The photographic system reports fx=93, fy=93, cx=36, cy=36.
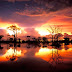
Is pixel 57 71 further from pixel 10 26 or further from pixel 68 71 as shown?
pixel 10 26

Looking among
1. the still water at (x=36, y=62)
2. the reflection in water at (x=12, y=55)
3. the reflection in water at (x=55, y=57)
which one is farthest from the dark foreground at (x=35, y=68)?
the reflection in water at (x=12, y=55)

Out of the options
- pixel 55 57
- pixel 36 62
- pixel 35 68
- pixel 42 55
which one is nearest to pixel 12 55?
pixel 42 55

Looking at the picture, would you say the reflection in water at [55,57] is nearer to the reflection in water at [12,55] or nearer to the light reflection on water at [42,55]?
the light reflection on water at [42,55]

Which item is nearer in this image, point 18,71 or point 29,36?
point 18,71

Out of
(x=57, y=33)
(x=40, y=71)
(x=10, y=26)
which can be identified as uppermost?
(x=10, y=26)

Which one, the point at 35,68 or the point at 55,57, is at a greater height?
the point at 35,68

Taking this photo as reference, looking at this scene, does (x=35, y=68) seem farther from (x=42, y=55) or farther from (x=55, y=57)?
(x=42, y=55)

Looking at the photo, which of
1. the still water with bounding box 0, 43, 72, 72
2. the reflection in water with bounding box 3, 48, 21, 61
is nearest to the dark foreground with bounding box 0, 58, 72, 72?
the still water with bounding box 0, 43, 72, 72

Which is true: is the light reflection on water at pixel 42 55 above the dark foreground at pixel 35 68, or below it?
below

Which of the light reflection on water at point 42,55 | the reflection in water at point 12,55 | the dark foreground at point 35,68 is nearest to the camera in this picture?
the dark foreground at point 35,68

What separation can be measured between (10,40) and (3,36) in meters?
7.44

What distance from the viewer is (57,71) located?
22.9 ft

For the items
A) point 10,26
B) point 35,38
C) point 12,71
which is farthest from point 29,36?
point 12,71

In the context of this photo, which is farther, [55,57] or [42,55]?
[42,55]
